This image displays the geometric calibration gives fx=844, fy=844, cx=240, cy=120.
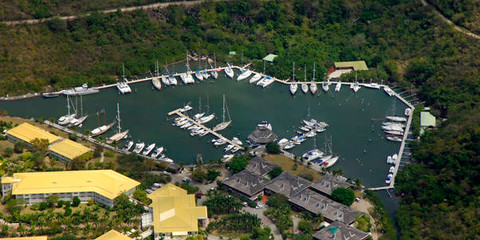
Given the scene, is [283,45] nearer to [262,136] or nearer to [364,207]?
[262,136]

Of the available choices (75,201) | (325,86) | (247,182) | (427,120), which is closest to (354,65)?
(325,86)

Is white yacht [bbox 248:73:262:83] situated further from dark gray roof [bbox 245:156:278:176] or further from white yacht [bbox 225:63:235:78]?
dark gray roof [bbox 245:156:278:176]

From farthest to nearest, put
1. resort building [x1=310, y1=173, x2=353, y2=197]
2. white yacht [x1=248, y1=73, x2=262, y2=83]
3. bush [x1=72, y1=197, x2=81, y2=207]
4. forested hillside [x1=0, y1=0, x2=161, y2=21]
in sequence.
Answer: forested hillside [x1=0, y1=0, x2=161, y2=21]
white yacht [x1=248, y1=73, x2=262, y2=83]
resort building [x1=310, y1=173, x2=353, y2=197]
bush [x1=72, y1=197, x2=81, y2=207]

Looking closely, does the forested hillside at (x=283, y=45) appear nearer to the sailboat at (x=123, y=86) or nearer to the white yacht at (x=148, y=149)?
the sailboat at (x=123, y=86)

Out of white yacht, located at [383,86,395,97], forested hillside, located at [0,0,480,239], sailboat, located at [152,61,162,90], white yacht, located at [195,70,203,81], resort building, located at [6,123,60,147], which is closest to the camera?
resort building, located at [6,123,60,147]

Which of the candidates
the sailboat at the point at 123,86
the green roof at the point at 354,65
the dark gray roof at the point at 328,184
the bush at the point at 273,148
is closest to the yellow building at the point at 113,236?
the dark gray roof at the point at 328,184

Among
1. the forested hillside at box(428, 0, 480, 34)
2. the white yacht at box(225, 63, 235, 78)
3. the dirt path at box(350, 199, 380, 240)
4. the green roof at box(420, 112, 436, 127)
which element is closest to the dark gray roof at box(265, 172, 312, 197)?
the dirt path at box(350, 199, 380, 240)
